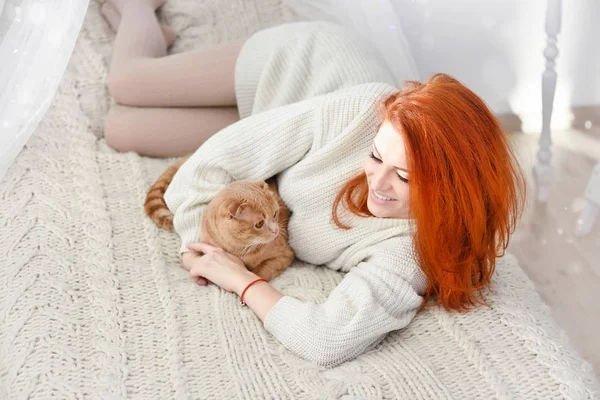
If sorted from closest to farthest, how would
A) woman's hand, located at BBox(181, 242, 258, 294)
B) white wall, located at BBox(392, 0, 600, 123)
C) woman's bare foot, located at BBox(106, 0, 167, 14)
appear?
woman's hand, located at BBox(181, 242, 258, 294) < woman's bare foot, located at BBox(106, 0, 167, 14) < white wall, located at BBox(392, 0, 600, 123)

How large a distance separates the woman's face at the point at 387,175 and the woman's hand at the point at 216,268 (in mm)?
306

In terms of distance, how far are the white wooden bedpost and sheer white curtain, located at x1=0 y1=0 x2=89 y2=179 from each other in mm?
1419

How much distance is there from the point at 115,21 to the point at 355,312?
4.50 feet

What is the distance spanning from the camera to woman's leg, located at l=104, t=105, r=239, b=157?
1940 millimetres

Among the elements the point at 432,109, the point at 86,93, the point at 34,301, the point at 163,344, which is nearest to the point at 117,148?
the point at 86,93

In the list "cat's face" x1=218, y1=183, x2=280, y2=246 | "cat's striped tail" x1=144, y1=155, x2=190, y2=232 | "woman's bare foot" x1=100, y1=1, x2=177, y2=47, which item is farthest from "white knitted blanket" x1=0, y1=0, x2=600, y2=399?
"woman's bare foot" x1=100, y1=1, x2=177, y2=47

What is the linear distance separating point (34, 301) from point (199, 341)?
0.35 meters

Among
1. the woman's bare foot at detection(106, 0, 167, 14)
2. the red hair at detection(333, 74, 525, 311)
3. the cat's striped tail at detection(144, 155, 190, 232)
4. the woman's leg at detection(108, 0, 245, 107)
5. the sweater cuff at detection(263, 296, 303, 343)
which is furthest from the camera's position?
the woman's bare foot at detection(106, 0, 167, 14)

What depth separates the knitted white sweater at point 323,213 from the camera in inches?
52.1

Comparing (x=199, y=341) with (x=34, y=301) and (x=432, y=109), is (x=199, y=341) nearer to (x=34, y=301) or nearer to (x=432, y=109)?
(x=34, y=301)

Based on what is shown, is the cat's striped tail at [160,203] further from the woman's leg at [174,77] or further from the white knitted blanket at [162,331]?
the woman's leg at [174,77]

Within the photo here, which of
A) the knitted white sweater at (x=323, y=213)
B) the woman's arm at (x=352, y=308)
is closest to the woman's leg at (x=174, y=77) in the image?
the knitted white sweater at (x=323, y=213)

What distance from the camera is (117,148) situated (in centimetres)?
196

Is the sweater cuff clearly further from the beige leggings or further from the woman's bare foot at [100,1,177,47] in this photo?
the woman's bare foot at [100,1,177,47]
